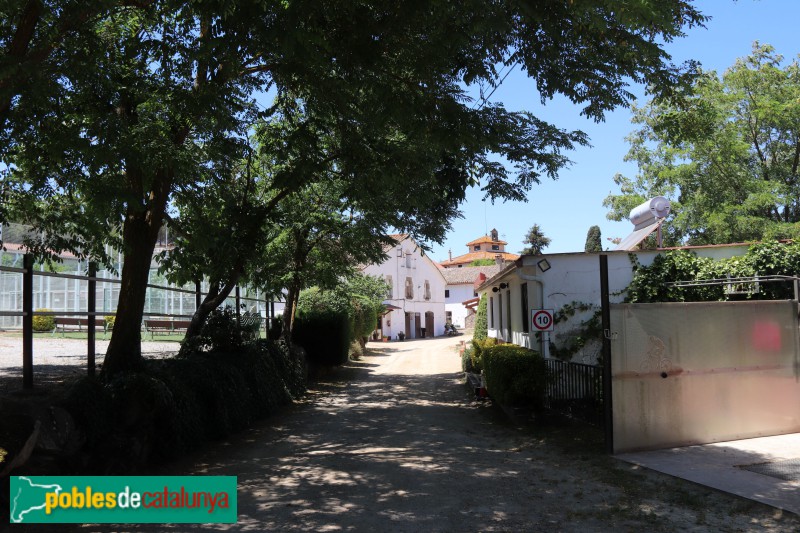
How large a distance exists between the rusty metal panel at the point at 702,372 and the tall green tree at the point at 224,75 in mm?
2955

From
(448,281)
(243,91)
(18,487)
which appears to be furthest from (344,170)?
(448,281)

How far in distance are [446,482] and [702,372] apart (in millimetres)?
3852

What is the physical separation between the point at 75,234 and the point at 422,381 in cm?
1124

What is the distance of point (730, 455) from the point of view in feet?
23.7

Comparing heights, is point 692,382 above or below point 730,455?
above

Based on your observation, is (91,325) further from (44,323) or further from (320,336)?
(320,336)

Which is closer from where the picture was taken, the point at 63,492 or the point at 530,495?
the point at 63,492

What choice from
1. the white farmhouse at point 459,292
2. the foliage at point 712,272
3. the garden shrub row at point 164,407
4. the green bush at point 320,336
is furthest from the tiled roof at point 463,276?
the garden shrub row at point 164,407

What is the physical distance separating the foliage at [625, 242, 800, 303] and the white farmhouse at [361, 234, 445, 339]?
37.7 m

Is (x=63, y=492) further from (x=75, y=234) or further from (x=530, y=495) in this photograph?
(x=75, y=234)

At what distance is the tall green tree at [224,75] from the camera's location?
19.2 ft

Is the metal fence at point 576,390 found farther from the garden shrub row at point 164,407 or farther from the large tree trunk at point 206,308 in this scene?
the large tree trunk at point 206,308

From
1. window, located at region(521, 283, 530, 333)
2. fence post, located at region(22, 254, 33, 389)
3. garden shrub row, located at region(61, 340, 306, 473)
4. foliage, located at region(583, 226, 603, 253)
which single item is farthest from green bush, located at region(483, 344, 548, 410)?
foliage, located at region(583, 226, 603, 253)

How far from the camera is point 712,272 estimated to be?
11.2m
